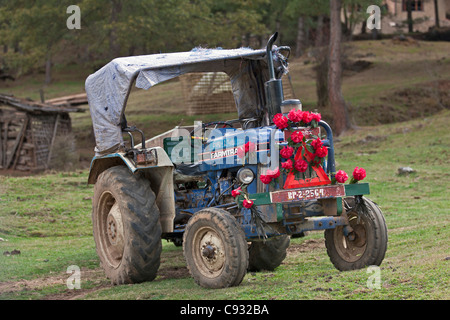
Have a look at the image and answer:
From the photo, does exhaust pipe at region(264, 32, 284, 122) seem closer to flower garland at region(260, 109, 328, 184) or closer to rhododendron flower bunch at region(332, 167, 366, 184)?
flower garland at region(260, 109, 328, 184)

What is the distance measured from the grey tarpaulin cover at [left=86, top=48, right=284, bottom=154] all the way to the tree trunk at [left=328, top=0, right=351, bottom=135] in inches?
805

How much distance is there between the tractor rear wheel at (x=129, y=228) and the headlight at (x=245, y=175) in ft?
3.78

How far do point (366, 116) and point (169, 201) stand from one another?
26.7 metres

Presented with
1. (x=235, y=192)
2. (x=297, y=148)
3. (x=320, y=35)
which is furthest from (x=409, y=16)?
(x=235, y=192)

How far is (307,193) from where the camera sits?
8.94m

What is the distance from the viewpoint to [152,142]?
11992 mm

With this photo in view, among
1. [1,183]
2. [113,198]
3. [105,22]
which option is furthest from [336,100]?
[113,198]

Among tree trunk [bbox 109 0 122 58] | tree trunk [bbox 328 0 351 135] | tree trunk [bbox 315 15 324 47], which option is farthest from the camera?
tree trunk [bbox 315 15 324 47]

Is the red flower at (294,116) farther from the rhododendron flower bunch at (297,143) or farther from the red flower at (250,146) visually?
the red flower at (250,146)

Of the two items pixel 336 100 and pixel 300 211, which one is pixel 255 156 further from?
pixel 336 100

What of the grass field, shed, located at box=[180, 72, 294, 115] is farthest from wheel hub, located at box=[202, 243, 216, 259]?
shed, located at box=[180, 72, 294, 115]

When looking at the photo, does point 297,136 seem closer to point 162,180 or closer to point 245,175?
point 245,175

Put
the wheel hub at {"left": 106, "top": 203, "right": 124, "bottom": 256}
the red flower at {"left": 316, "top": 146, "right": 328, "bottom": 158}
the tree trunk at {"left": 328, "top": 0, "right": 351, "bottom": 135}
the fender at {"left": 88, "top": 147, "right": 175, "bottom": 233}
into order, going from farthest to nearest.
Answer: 1. the tree trunk at {"left": 328, "top": 0, "right": 351, "bottom": 135}
2. the wheel hub at {"left": 106, "top": 203, "right": 124, "bottom": 256}
3. the fender at {"left": 88, "top": 147, "right": 175, "bottom": 233}
4. the red flower at {"left": 316, "top": 146, "right": 328, "bottom": 158}

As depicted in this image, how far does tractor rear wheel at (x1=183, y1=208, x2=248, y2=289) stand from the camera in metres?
8.52
